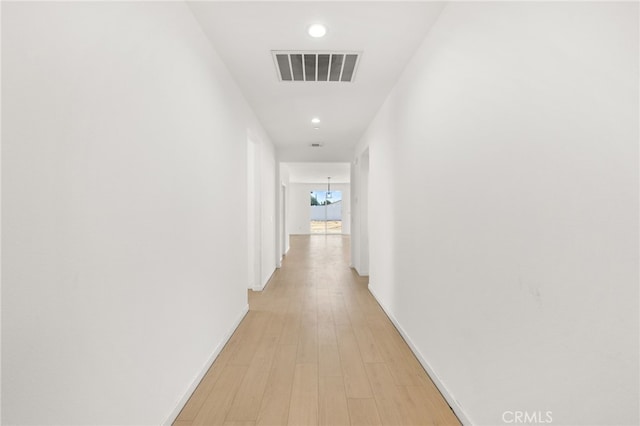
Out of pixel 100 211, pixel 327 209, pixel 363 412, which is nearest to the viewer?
pixel 100 211

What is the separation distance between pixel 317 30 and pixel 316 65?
0.55 metres

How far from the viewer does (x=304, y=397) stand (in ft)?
6.42

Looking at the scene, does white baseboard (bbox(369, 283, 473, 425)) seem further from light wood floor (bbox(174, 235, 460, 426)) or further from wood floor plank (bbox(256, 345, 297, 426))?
wood floor plank (bbox(256, 345, 297, 426))

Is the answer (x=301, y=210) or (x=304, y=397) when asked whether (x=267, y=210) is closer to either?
(x=304, y=397)

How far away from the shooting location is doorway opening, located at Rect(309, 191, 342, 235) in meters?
15.1

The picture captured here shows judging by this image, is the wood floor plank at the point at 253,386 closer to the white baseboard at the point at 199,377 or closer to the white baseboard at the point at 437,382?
the white baseboard at the point at 199,377

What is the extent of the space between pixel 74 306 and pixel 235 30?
2026mm

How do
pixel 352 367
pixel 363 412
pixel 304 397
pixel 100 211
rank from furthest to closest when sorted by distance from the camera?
pixel 352 367 < pixel 304 397 < pixel 363 412 < pixel 100 211

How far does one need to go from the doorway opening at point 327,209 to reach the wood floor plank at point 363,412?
13.0 m

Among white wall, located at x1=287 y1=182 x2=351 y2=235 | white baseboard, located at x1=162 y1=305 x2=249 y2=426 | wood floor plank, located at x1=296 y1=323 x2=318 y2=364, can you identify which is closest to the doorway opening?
white wall, located at x1=287 y1=182 x2=351 y2=235

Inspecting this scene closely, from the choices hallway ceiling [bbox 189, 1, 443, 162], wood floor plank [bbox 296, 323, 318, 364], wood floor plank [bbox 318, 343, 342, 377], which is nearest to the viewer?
hallway ceiling [bbox 189, 1, 443, 162]

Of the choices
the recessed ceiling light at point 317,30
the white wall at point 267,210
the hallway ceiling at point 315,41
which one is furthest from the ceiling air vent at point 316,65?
the white wall at point 267,210

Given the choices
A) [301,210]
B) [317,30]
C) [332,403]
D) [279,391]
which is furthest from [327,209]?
[332,403]

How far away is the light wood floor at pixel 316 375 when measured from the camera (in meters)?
1.79
